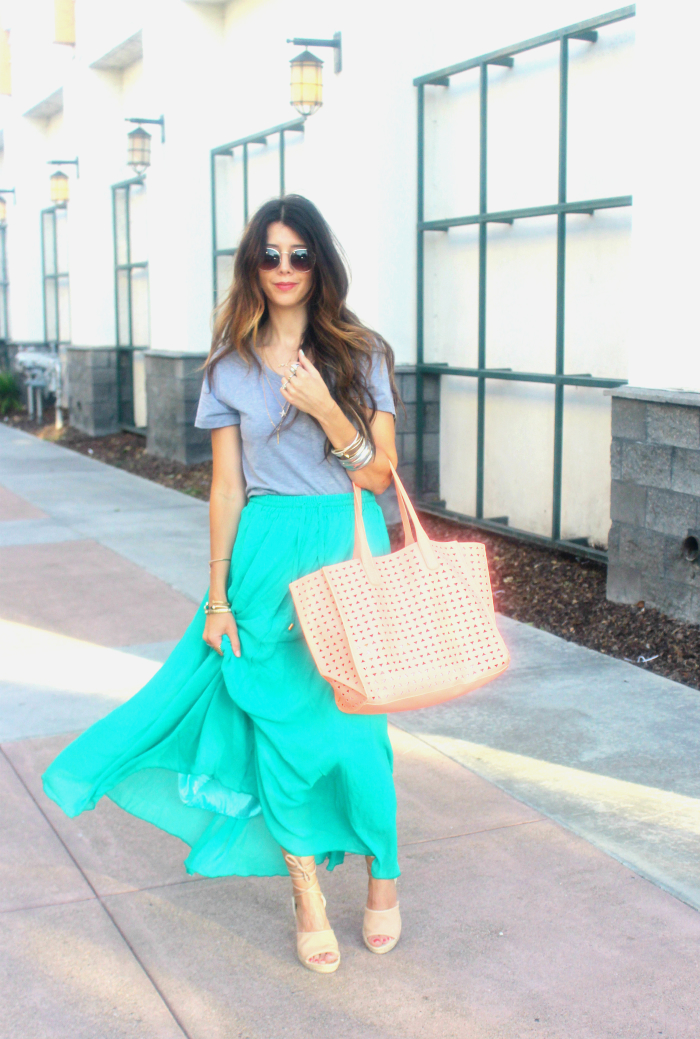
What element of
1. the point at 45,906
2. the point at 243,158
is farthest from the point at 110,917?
the point at 243,158

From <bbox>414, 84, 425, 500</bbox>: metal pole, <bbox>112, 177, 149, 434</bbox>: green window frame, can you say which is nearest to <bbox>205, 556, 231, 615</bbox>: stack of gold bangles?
<bbox>414, 84, 425, 500</bbox>: metal pole

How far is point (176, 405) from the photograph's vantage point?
469 inches

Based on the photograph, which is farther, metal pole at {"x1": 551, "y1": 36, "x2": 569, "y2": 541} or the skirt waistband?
metal pole at {"x1": 551, "y1": 36, "x2": 569, "y2": 541}

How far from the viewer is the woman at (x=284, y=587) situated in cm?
279

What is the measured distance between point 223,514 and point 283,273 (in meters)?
0.62

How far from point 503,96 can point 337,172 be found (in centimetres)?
149

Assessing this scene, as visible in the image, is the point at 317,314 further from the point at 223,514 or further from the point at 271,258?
the point at 223,514

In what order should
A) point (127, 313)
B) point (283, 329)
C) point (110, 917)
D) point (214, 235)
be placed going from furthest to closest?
point (127, 313)
point (214, 235)
point (110, 917)
point (283, 329)

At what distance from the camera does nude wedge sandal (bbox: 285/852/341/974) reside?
277 centimetres

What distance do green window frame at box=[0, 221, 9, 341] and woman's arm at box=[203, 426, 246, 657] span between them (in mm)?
18482

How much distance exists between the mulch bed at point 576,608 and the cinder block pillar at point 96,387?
761cm

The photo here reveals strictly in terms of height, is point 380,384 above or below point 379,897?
above

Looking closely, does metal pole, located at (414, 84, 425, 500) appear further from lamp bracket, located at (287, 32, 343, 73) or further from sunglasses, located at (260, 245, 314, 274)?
sunglasses, located at (260, 245, 314, 274)

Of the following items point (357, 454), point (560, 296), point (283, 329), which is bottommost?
point (357, 454)
